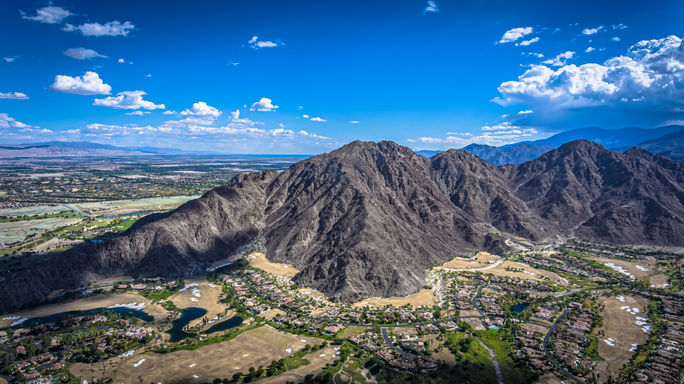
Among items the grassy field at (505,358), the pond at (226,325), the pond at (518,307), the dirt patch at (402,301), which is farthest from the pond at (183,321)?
the pond at (518,307)

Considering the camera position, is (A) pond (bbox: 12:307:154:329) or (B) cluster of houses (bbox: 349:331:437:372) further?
(A) pond (bbox: 12:307:154:329)

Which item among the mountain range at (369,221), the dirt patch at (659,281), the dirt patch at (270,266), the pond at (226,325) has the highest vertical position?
the mountain range at (369,221)

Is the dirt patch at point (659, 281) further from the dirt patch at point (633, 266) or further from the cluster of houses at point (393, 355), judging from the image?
the cluster of houses at point (393, 355)

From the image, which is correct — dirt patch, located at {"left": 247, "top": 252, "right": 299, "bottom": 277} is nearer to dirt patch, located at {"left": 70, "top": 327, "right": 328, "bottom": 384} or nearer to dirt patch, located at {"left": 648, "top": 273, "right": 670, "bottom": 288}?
dirt patch, located at {"left": 70, "top": 327, "right": 328, "bottom": 384}

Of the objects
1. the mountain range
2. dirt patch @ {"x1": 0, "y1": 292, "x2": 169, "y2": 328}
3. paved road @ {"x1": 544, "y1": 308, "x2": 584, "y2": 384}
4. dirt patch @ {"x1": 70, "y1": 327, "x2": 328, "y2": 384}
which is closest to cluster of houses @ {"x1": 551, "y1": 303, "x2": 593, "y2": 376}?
paved road @ {"x1": 544, "y1": 308, "x2": 584, "y2": 384}

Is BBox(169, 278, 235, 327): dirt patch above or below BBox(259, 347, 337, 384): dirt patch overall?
above

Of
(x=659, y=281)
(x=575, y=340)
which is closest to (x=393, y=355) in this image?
(x=575, y=340)
